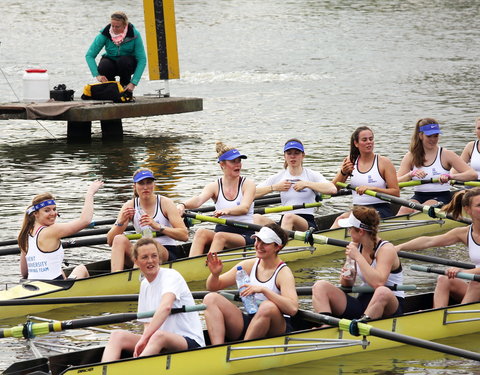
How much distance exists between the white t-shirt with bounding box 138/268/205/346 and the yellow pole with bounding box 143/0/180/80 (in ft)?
43.9

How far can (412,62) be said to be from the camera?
35375mm

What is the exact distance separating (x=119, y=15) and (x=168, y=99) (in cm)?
220

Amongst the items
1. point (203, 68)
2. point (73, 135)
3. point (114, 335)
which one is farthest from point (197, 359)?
point (203, 68)

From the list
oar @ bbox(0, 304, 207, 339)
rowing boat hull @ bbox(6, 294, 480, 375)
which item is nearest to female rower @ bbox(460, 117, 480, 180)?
rowing boat hull @ bbox(6, 294, 480, 375)

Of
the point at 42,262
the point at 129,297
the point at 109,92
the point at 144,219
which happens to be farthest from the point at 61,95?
the point at 129,297

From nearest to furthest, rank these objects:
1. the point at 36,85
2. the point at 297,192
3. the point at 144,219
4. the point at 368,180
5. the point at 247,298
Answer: the point at 247,298
the point at 144,219
the point at 297,192
the point at 368,180
the point at 36,85

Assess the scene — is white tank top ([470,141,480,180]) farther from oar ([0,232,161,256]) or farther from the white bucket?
the white bucket

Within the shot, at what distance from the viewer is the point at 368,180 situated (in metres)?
14.4

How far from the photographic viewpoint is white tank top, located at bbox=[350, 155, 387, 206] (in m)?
14.3

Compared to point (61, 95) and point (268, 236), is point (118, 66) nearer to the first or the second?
point (61, 95)

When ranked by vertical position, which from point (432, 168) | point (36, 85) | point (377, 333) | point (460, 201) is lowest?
point (377, 333)

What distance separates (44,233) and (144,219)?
4.17ft

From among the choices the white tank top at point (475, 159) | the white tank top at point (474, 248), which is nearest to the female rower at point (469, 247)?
the white tank top at point (474, 248)

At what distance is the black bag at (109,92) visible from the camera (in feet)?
71.3
